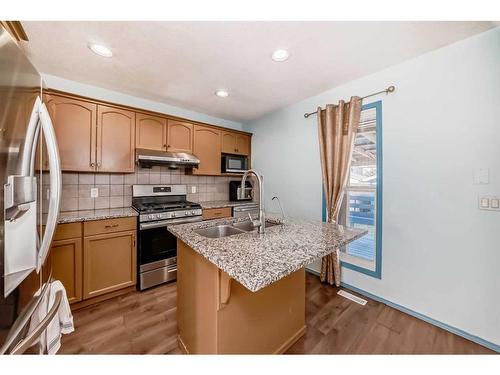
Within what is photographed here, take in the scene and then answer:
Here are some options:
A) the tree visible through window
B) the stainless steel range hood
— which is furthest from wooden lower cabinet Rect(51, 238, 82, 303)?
the tree visible through window

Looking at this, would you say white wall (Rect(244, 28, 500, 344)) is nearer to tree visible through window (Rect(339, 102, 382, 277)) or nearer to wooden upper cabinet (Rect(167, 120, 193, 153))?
tree visible through window (Rect(339, 102, 382, 277))

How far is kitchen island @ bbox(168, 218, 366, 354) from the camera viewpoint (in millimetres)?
862

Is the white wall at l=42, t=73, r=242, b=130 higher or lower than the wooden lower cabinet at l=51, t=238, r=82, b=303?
higher

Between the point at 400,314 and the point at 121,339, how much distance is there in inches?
93.3

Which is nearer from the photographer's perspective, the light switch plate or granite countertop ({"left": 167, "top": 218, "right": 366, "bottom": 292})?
granite countertop ({"left": 167, "top": 218, "right": 366, "bottom": 292})

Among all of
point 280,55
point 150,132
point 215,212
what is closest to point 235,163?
point 215,212

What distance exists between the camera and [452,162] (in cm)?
157

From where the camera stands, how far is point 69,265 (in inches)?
70.6

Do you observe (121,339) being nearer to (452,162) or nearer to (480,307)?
(480,307)

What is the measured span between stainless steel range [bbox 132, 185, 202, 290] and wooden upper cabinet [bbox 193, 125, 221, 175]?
2.27 ft

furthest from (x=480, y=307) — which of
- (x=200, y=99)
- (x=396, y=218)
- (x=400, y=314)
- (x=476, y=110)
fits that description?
(x=200, y=99)
